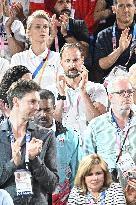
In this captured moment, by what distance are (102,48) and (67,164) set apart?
235 cm

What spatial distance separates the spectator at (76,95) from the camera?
7398 mm

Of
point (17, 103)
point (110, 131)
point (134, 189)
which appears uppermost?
point (17, 103)

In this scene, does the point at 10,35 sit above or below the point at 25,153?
above

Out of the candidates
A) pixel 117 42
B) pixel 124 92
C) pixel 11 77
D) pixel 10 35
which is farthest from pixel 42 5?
pixel 124 92

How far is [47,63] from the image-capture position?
27.3ft

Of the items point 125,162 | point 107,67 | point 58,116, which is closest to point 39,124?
point 58,116

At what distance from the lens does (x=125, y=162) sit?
668 cm

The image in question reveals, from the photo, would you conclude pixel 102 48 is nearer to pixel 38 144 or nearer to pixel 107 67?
pixel 107 67

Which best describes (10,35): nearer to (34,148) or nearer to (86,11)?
(86,11)

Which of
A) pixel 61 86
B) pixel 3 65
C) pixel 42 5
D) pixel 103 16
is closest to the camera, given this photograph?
pixel 61 86

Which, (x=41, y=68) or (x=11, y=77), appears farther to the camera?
(x=41, y=68)

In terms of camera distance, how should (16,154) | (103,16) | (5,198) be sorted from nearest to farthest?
(5,198) < (16,154) < (103,16)

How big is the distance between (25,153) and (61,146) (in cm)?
96

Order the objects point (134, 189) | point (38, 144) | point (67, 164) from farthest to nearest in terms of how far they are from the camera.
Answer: point (67, 164)
point (134, 189)
point (38, 144)
